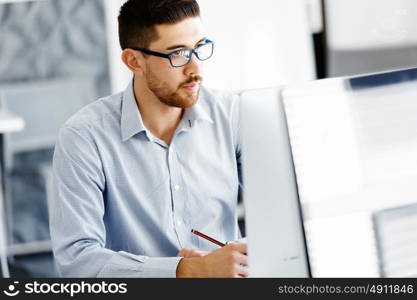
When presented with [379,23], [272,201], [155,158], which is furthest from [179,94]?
[379,23]

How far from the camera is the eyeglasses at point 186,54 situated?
4.18 ft

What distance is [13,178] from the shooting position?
319 cm

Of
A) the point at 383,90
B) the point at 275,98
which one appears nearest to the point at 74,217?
the point at 275,98

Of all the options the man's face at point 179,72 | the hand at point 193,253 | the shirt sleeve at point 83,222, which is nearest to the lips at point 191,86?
the man's face at point 179,72

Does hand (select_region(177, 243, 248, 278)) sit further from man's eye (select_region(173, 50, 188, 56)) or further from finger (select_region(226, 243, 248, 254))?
man's eye (select_region(173, 50, 188, 56))

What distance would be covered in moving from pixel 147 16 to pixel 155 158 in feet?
0.96

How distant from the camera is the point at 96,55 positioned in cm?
321

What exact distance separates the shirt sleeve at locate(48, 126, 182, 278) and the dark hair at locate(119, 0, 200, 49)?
0.26 m

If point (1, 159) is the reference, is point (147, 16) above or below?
above

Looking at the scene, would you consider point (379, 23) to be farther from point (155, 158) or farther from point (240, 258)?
point (240, 258)

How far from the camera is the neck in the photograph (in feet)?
4.28

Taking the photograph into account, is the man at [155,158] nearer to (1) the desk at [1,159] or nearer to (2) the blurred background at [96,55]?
(1) the desk at [1,159]

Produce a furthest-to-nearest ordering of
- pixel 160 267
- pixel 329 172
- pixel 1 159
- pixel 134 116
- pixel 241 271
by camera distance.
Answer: pixel 1 159 < pixel 134 116 < pixel 160 267 < pixel 241 271 < pixel 329 172

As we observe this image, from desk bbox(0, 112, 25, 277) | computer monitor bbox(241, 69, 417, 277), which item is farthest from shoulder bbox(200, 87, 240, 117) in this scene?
desk bbox(0, 112, 25, 277)
